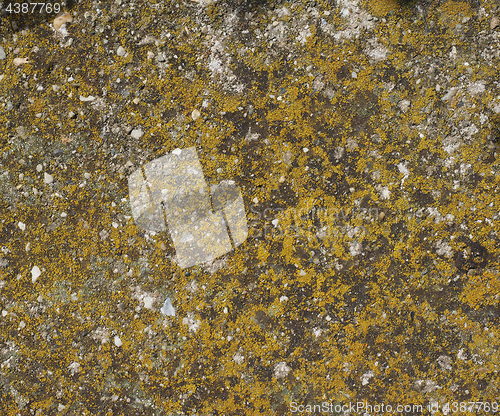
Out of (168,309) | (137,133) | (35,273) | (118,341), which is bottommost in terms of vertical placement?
(118,341)

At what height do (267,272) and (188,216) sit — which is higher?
(188,216)

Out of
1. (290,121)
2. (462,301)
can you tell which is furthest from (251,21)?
(462,301)

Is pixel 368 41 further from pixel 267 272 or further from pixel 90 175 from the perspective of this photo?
pixel 90 175

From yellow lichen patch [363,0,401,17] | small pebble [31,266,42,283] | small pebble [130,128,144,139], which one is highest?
yellow lichen patch [363,0,401,17]

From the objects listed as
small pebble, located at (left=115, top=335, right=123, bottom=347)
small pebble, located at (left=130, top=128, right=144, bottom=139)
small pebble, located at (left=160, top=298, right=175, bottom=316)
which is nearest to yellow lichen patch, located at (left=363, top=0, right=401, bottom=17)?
small pebble, located at (left=130, top=128, right=144, bottom=139)

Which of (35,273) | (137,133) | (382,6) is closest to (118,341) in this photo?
(35,273)

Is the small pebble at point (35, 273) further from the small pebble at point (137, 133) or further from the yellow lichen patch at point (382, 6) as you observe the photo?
the yellow lichen patch at point (382, 6)

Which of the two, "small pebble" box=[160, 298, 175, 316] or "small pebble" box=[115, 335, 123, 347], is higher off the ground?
"small pebble" box=[160, 298, 175, 316]

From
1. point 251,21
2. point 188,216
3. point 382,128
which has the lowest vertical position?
point 188,216

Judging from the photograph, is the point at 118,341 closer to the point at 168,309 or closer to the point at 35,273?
the point at 168,309

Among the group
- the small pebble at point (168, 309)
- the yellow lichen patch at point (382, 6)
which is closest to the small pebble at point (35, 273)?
the small pebble at point (168, 309)

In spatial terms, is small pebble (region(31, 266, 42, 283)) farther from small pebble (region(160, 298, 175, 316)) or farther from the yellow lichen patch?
the yellow lichen patch
